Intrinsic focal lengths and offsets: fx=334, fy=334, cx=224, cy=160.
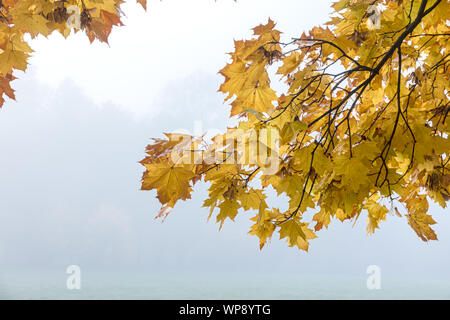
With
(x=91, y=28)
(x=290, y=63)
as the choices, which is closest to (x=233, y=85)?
(x=290, y=63)

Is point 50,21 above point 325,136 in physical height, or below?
A: above

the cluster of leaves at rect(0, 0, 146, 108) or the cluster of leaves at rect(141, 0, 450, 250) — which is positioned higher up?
the cluster of leaves at rect(0, 0, 146, 108)

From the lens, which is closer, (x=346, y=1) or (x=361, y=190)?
(x=346, y=1)

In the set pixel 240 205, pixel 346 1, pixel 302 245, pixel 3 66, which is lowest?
pixel 302 245

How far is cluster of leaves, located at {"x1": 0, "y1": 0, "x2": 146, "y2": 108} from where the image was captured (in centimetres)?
177

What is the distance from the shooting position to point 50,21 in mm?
1831

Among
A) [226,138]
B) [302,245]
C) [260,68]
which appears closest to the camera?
[226,138]

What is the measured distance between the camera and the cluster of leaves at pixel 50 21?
1.77m

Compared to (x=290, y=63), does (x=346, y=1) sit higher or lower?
higher

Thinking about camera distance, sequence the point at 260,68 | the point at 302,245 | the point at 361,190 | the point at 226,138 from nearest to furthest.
→ the point at 226,138 → the point at 361,190 → the point at 260,68 → the point at 302,245

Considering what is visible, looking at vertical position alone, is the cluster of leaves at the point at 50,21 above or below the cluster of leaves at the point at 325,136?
above

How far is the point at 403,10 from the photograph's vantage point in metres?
1.90

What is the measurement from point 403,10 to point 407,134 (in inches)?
28.1
